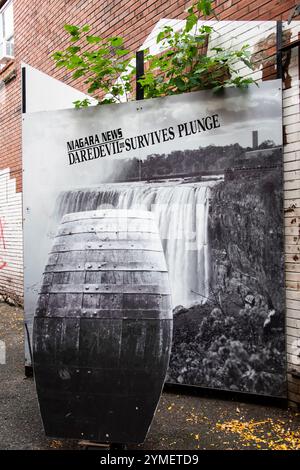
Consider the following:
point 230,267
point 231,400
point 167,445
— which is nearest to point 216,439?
point 167,445

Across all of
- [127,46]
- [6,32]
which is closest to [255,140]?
[127,46]

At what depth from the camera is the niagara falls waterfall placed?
3.43 meters

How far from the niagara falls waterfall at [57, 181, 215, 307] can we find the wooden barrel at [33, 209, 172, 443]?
0.92 m

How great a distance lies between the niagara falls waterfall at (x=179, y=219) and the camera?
3.43 m

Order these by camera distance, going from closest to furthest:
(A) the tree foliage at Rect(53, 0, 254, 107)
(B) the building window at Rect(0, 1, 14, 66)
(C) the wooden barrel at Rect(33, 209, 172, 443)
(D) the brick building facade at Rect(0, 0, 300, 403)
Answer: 1. (C) the wooden barrel at Rect(33, 209, 172, 443)
2. (D) the brick building facade at Rect(0, 0, 300, 403)
3. (A) the tree foliage at Rect(53, 0, 254, 107)
4. (B) the building window at Rect(0, 1, 14, 66)

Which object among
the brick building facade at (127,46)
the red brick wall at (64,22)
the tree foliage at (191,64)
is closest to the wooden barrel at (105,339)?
the brick building facade at (127,46)

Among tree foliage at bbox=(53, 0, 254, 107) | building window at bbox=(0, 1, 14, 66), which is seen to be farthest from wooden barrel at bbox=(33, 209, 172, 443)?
building window at bbox=(0, 1, 14, 66)

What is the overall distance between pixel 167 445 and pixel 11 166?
19.9 feet

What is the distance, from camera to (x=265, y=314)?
10.6ft

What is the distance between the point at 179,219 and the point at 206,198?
28 centimetres

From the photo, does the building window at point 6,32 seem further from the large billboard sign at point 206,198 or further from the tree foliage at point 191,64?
the large billboard sign at point 206,198

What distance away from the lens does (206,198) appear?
342 centimetres

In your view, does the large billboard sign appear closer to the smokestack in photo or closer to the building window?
the smokestack in photo

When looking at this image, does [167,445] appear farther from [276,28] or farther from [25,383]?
[276,28]
